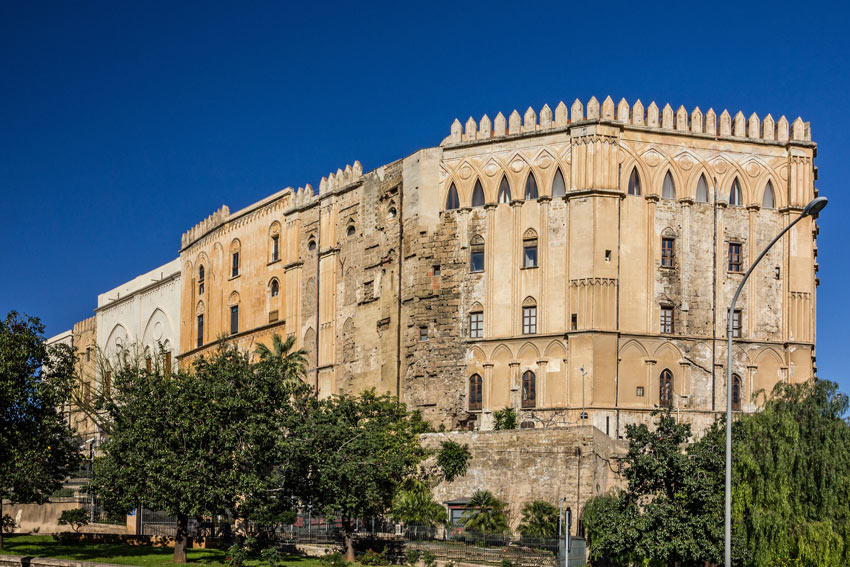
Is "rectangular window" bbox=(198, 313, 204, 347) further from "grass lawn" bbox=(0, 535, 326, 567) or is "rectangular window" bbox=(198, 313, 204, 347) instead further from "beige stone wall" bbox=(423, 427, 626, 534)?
"beige stone wall" bbox=(423, 427, 626, 534)

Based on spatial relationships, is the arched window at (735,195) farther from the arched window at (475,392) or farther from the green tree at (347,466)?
the green tree at (347,466)

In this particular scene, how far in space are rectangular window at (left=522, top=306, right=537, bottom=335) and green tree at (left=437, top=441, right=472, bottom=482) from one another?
7.52 meters

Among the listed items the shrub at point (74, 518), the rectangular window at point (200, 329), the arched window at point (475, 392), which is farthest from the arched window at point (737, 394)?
the rectangular window at point (200, 329)

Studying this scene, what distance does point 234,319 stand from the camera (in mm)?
67188

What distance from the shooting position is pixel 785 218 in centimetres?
4997

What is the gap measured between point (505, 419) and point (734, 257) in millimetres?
12614

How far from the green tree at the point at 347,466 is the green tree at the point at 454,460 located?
2056 mm

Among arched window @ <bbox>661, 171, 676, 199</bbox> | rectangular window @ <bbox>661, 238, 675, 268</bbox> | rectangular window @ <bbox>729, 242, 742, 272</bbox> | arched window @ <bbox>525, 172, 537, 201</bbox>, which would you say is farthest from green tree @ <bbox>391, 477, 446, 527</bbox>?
rectangular window @ <bbox>729, 242, 742, 272</bbox>

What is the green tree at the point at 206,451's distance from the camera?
33375 mm

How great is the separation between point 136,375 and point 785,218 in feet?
95.9

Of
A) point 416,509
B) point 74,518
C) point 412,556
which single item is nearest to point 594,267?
point 416,509

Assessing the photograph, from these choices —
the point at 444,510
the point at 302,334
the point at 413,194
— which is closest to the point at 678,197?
the point at 413,194

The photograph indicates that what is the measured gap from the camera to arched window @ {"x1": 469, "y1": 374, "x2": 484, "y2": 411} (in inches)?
1991

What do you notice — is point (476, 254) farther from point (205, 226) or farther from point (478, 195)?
point (205, 226)
